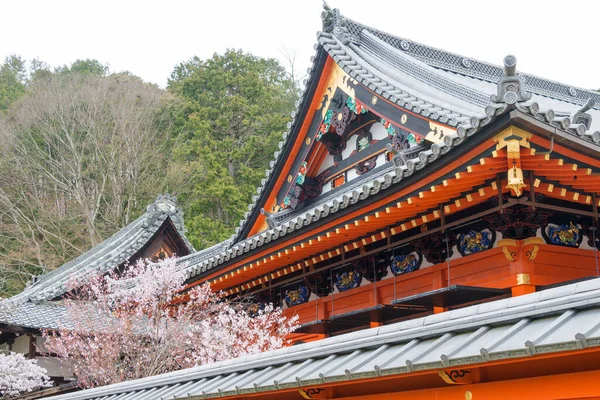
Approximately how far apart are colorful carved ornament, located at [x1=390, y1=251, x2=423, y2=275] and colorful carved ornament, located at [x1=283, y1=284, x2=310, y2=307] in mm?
2559

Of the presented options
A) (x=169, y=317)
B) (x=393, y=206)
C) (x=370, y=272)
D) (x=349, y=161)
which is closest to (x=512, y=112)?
(x=393, y=206)

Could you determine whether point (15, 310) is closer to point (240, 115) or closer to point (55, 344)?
point (55, 344)

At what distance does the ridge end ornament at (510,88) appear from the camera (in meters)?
7.12

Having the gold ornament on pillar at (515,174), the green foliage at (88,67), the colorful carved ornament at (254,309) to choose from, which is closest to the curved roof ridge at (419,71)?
the gold ornament on pillar at (515,174)

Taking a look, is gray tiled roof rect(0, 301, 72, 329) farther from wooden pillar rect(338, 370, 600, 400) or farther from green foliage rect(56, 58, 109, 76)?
green foliage rect(56, 58, 109, 76)

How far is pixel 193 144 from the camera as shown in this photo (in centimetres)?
3622

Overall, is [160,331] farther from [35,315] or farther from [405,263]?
[405,263]

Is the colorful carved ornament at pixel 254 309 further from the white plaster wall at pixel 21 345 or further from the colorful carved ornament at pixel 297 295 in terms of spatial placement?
the white plaster wall at pixel 21 345

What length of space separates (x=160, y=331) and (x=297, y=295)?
2799mm

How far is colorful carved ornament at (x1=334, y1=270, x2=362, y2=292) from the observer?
12106 mm

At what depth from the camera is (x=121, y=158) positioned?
36781 mm

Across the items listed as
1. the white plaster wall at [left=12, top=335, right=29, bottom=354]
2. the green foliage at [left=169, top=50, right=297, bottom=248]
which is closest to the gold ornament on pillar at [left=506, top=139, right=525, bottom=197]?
the white plaster wall at [left=12, top=335, right=29, bottom=354]

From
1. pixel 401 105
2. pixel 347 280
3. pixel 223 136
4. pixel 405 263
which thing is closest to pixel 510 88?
pixel 405 263

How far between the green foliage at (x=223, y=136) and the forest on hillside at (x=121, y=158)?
57mm
